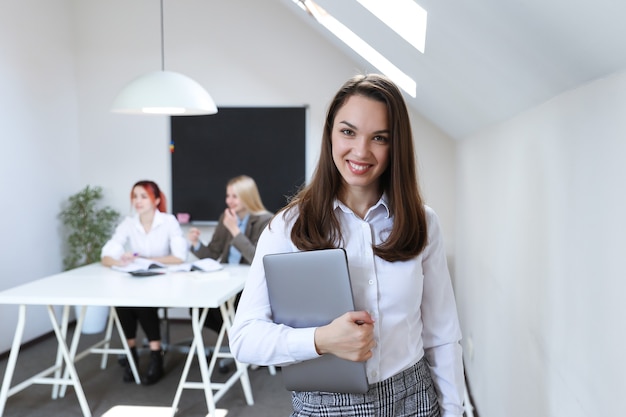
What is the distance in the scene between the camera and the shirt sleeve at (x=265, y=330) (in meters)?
1.41

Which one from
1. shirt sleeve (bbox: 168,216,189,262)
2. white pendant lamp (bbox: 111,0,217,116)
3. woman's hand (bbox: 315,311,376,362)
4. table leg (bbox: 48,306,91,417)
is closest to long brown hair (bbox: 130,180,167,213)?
shirt sleeve (bbox: 168,216,189,262)

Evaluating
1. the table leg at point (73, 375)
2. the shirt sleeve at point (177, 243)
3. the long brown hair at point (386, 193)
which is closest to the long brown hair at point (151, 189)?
the shirt sleeve at point (177, 243)

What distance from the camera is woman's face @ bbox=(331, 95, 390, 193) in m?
1.45

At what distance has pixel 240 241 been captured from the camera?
4.67 m

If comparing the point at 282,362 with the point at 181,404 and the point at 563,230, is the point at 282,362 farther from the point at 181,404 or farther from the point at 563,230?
the point at 181,404

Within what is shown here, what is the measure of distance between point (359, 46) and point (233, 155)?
6.38 feet

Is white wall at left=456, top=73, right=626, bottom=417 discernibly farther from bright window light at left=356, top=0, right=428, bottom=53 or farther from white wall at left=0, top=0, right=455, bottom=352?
white wall at left=0, top=0, right=455, bottom=352

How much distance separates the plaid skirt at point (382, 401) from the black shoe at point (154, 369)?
10.7 ft

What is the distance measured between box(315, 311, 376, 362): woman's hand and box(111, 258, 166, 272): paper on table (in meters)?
3.09

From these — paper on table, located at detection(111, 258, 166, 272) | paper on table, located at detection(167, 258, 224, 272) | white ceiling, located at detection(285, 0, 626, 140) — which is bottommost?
paper on table, located at detection(167, 258, 224, 272)

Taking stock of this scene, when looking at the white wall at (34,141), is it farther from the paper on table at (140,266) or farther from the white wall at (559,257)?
the white wall at (559,257)

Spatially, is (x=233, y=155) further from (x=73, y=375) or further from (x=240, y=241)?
(x=73, y=375)

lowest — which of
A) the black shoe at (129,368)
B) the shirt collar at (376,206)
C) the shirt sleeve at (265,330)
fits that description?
the black shoe at (129,368)

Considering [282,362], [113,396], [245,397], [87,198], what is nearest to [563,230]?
[282,362]
